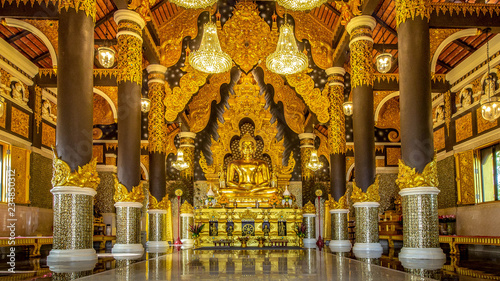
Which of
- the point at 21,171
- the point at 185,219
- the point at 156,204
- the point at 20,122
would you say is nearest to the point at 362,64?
the point at 156,204

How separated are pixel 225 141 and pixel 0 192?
9.77m

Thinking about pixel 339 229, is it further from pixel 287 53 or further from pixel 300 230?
pixel 287 53

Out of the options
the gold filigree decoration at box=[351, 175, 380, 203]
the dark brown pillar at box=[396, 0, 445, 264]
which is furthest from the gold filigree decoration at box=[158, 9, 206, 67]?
the dark brown pillar at box=[396, 0, 445, 264]

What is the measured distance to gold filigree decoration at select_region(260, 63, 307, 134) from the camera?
17.4 m

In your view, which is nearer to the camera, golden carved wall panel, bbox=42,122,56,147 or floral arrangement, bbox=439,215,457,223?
floral arrangement, bbox=439,215,457,223

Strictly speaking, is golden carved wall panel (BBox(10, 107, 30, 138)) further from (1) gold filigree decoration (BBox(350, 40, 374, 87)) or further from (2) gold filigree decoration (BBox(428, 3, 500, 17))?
(2) gold filigree decoration (BBox(428, 3, 500, 17))

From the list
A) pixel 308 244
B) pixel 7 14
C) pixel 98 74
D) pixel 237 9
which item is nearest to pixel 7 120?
pixel 98 74

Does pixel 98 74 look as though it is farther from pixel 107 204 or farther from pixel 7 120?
pixel 107 204

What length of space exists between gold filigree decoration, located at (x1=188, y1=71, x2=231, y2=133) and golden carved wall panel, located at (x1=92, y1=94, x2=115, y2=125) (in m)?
3.78

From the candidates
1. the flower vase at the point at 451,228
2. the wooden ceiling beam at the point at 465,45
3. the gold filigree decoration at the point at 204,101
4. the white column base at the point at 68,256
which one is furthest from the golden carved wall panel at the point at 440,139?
the white column base at the point at 68,256

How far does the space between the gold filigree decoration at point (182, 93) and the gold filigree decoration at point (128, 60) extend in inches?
132

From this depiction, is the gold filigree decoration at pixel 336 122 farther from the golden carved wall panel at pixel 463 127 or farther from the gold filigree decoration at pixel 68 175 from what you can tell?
the gold filigree decoration at pixel 68 175

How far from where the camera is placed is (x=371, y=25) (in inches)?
433

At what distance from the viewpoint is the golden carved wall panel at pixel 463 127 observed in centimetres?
1327
